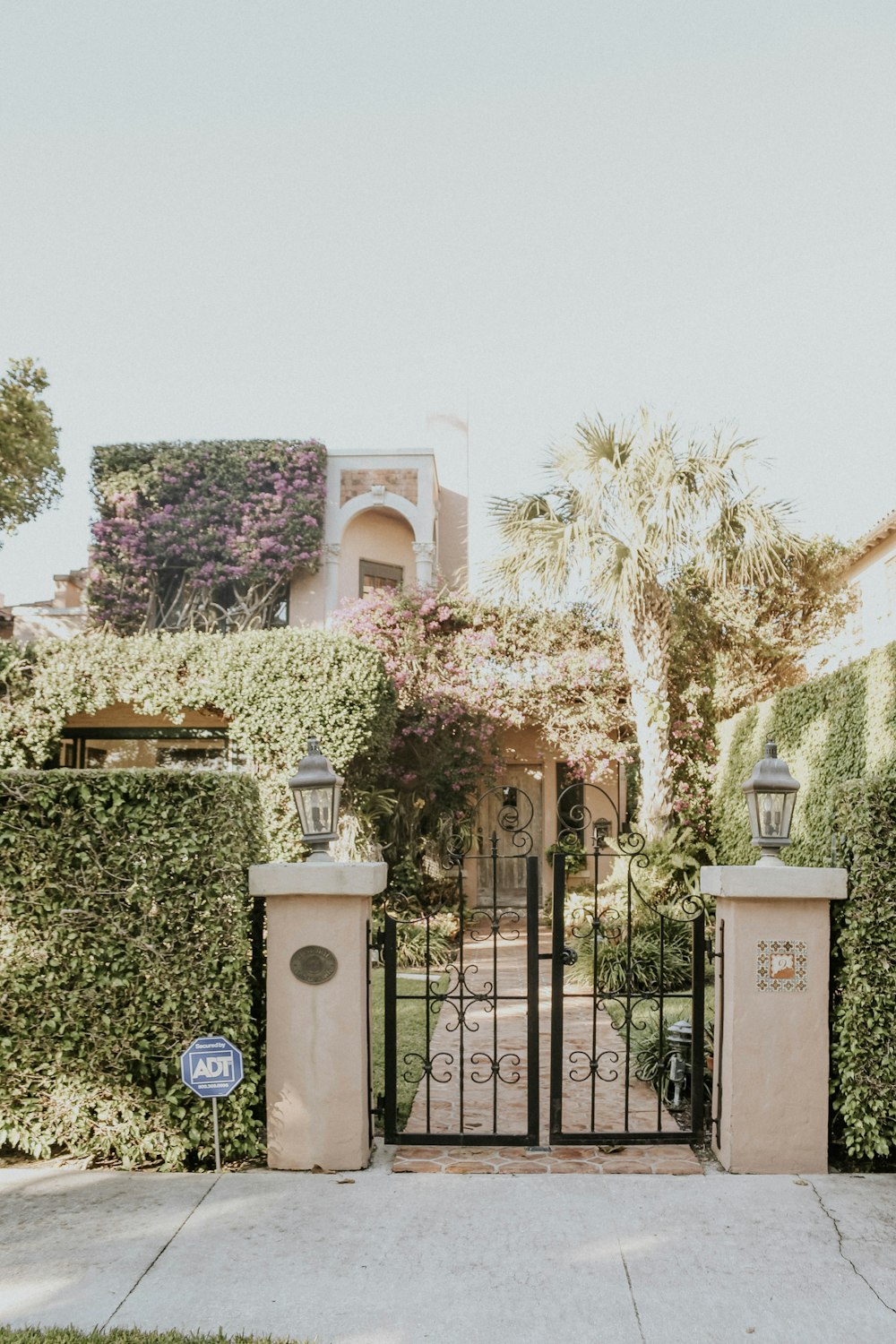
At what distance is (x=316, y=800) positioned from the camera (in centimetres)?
502

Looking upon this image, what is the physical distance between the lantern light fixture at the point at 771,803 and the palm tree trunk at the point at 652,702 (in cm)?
Answer: 749

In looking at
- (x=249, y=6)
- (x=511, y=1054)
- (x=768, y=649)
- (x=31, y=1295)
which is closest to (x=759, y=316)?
(x=768, y=649)

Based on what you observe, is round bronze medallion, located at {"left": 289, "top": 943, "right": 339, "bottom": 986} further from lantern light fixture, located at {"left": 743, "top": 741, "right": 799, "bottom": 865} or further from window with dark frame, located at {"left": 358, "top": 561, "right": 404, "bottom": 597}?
window with dark frame, located at {"left": 358, "top": 561, "right": 404, "bottom": 597}

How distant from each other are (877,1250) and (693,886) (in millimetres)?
7821

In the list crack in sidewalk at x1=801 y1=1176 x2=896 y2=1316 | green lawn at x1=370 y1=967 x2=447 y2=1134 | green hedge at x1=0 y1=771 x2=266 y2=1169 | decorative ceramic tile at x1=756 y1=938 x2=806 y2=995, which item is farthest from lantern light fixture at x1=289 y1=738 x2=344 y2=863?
crack in sidewalk at x1=801 y1=1176 x2=896 y2=1316

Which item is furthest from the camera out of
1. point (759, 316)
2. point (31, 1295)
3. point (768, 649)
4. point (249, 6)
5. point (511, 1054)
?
point (768, 649)

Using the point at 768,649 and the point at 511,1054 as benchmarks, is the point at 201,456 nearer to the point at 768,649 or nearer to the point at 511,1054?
the point at 768,649

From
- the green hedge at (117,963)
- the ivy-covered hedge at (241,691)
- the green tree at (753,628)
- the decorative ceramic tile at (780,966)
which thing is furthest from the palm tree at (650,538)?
the green hedge at (117,963)

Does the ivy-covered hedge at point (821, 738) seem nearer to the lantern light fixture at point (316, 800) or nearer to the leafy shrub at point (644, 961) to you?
the leafy shrub at point (644, 961)

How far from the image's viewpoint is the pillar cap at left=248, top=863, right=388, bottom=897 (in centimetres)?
485

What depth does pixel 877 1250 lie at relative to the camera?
12.6ft

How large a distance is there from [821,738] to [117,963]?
23.1 feet

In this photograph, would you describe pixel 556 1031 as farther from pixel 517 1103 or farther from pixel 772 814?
pixel 772 814

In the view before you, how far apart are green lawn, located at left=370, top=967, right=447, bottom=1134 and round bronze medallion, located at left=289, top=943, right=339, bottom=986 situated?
1.64 feet
